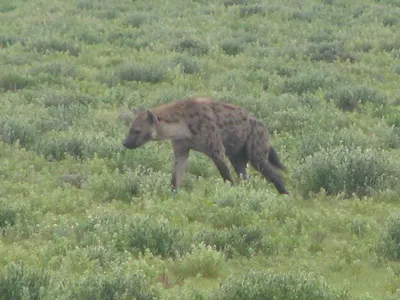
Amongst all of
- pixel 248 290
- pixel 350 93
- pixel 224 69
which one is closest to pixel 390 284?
pixel 248 290

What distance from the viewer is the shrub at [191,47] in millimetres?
20000

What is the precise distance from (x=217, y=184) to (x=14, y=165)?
2904 millimetres

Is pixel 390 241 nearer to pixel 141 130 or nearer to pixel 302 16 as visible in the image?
pixel 141 130

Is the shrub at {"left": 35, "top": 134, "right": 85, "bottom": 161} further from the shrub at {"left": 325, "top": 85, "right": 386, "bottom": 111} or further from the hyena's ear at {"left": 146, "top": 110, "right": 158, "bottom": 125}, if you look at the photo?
the shrub at {"left": 325, "top": 85, "right": 386, "bottom": 111}

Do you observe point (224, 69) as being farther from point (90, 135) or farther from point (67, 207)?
point (67, 207)

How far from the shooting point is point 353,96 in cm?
1616

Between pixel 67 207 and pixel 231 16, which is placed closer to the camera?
pixel 67 207

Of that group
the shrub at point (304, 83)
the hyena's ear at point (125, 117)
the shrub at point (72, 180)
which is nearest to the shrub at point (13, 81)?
the hyena's ear at point (125, 117)

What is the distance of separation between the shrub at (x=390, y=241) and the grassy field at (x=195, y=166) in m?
0.01

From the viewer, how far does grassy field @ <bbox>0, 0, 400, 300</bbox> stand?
7.84 m

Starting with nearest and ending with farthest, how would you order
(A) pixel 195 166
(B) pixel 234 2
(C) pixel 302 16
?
(A) pixel 195 166 → (C) pixel 302 16 → (B) pixel 234 2

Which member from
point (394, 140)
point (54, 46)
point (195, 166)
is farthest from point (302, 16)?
point (195, 166)

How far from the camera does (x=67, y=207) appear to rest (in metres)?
10.0

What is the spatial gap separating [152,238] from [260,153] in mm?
3173
